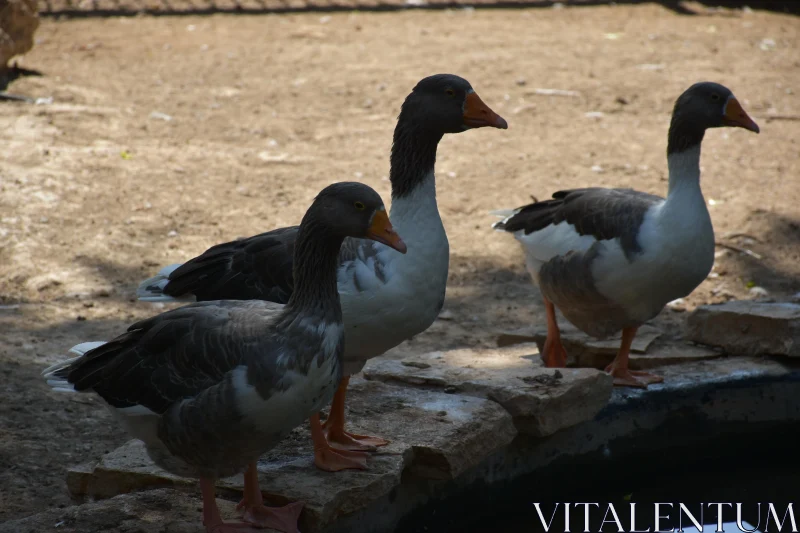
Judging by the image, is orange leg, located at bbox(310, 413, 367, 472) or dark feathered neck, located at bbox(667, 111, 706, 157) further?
dark feathered neck, located at bbox(667, 111, 706, 157)

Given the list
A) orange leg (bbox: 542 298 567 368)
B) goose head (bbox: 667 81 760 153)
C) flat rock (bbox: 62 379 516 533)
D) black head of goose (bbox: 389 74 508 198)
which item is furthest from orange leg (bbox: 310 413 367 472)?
goose head (bbox: 667 81 760 153)

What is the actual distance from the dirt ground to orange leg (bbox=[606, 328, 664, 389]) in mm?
1033

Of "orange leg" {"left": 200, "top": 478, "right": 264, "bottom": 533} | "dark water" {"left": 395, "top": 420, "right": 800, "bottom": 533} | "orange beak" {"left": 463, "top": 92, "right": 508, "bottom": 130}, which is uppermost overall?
"orange beak" {"left": 463, "top": 92, "right": 508, "bottom": 130}

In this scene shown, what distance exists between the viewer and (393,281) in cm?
373

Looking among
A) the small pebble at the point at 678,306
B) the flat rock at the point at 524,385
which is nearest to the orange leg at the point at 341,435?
the flat rock at the point at 524,385

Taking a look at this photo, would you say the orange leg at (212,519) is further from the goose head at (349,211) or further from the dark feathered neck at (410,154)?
the dark feathered neck at (410,154)

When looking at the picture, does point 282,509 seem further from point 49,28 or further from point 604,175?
point 49,28

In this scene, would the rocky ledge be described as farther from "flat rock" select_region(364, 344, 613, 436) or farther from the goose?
the goose

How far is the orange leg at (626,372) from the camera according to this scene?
15.4 feet

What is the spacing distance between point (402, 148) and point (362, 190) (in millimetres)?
827

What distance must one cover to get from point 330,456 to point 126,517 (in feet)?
2.53

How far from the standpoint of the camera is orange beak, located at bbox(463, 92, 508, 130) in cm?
415

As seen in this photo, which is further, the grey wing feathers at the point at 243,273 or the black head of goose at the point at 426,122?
the black head of goose at the point at 426,122

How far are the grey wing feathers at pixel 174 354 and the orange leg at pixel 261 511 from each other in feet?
1.19
